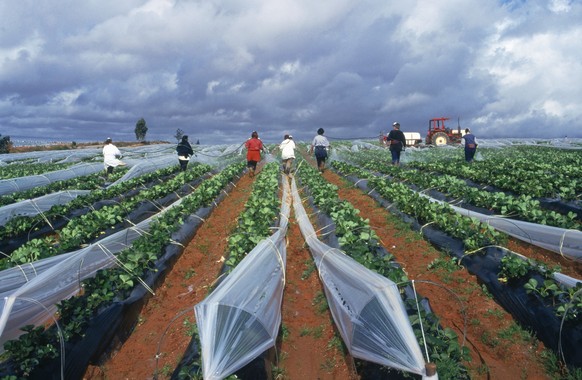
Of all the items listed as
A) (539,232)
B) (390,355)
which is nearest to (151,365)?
(390,355)

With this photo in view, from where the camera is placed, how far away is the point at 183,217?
29.2ft

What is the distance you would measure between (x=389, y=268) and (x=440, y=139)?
3439 centimetres

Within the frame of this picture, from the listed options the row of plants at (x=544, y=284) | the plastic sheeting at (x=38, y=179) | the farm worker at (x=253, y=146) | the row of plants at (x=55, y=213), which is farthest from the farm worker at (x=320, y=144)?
the plastic sheeting at (x=38, y=179)

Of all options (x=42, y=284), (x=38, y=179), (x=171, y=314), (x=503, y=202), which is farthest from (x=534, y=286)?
(x=38, y=179)

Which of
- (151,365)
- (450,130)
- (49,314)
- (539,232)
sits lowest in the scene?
(151,365)

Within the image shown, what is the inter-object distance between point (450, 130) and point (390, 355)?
3791 cm

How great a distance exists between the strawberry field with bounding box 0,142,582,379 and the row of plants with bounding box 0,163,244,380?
0.06ft

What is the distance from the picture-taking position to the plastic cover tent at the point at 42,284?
3.72 metres

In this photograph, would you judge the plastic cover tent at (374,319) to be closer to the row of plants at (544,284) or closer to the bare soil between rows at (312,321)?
the bare soil between rows at (312,321)

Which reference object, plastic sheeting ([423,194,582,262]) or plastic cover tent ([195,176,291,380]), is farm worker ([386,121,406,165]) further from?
plastic cover tent ([195,176,291,380])

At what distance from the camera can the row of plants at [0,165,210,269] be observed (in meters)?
6.20

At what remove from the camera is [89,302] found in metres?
4.65

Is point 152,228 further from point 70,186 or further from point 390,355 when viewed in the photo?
point 70,186

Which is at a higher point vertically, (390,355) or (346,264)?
(346,264)
